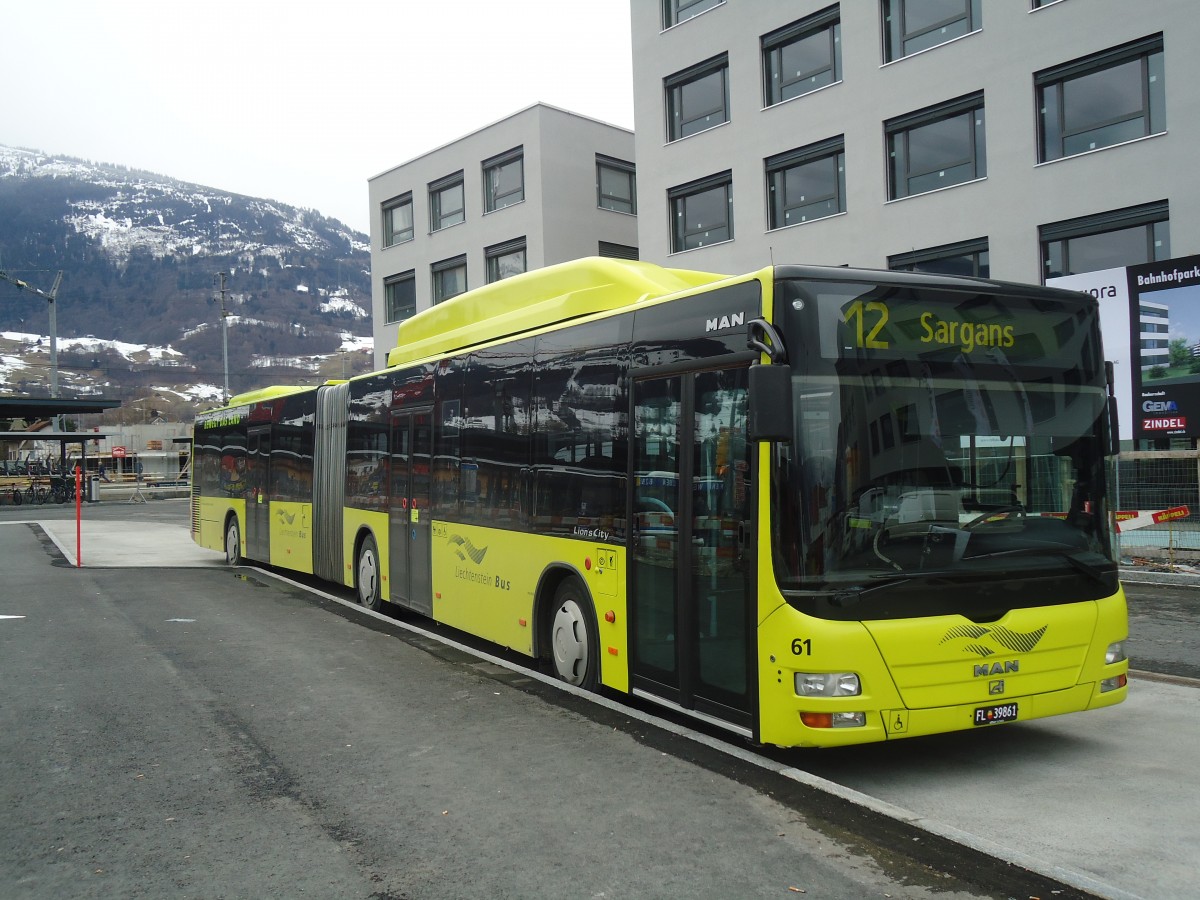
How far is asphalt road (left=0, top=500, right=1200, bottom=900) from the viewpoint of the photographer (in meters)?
4.49


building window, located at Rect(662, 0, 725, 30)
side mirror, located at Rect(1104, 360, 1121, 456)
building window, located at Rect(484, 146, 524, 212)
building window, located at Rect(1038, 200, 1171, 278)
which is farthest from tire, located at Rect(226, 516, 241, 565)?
building window, located at Rect(662, 0, 725, 30)

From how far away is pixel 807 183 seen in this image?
2433 cm

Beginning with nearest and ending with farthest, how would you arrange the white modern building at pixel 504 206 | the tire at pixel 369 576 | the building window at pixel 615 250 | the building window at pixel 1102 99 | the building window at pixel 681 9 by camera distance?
the tire at pixel 369 576
the building window at pixel 1102 99
the building window at pixel 681 9
the white modern building at pixel 504 206
the building window at pixel 615 250

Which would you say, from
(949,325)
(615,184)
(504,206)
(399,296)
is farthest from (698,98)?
(949,325)

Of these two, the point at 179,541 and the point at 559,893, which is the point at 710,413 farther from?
the point at 179,541

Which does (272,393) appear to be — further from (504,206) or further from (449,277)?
(449,277)

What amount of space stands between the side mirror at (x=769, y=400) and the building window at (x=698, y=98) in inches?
868

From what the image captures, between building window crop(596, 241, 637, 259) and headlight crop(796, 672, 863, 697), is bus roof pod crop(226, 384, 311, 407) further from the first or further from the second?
building window crop(596, 241, 637, 259)

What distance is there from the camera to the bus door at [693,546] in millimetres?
6098

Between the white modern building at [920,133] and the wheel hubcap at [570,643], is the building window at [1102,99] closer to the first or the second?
the white modern building at [920,133]

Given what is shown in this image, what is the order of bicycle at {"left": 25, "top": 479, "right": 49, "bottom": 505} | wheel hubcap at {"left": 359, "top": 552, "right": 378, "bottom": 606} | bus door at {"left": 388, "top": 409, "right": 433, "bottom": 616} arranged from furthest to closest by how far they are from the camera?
1. bicycle at {"left": 25, "top": 479, "right": 49, "bottom": 505}
2. wheel hubcap at {"left": 359, "top": 552, "right": 378, "bottom": 606}
3. bus door at {"left": 388, "top": 409, "right": 433, "bottom": 616}

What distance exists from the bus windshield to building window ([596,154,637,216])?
94.5 ft

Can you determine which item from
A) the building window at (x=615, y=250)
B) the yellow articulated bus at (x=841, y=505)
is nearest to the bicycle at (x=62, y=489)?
the building window at (x=615, y=250)

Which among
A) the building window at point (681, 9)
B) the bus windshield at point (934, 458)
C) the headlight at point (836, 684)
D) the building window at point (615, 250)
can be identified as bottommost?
the headlight at point (836, 684)
